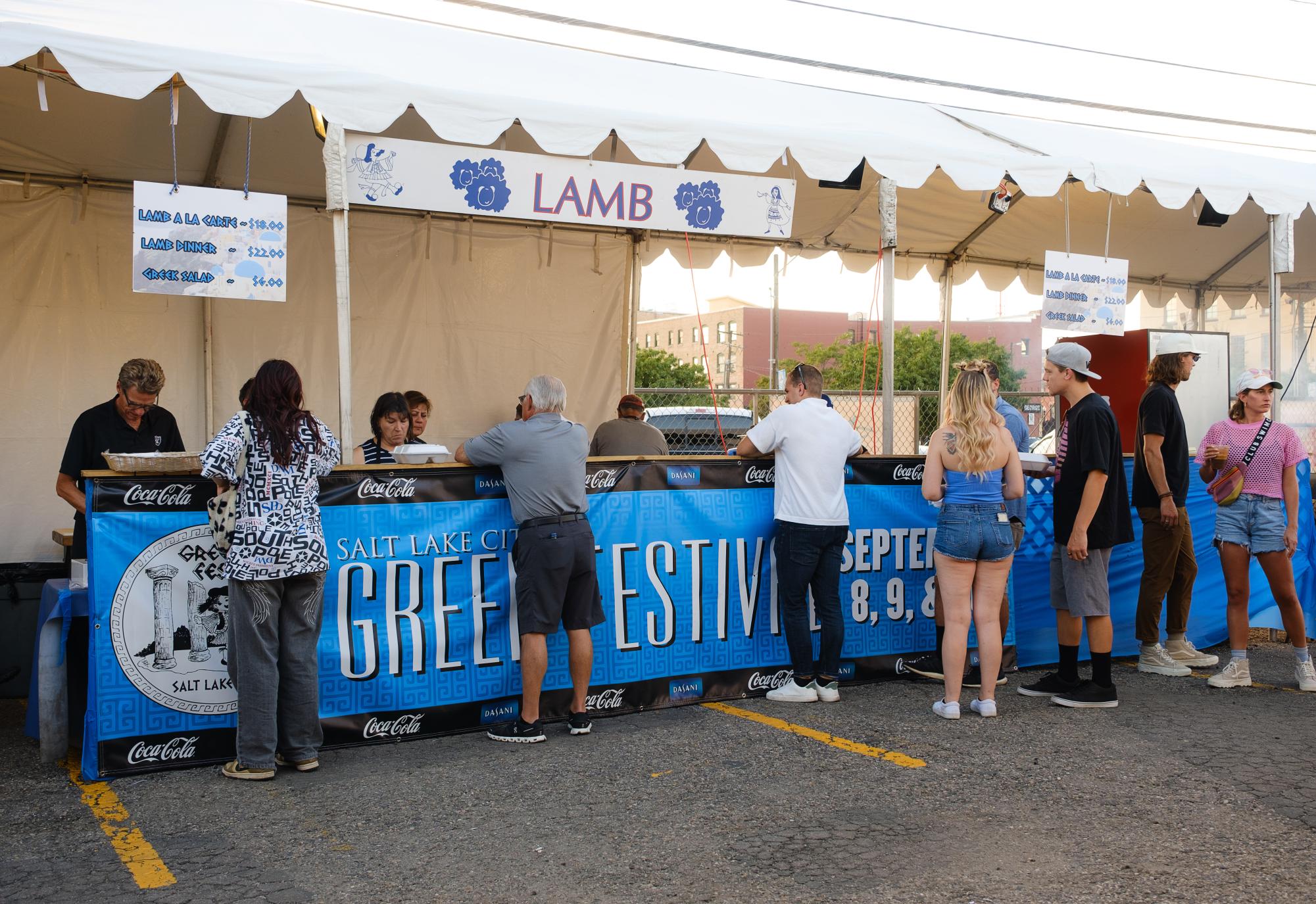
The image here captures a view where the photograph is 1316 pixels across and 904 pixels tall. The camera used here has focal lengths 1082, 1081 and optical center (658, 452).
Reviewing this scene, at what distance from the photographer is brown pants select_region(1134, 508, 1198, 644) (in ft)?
22.0

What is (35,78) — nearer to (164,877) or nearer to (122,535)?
(122,535)

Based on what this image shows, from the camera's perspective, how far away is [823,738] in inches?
205

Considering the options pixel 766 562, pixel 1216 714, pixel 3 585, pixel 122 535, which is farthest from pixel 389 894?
pixel 1216 714

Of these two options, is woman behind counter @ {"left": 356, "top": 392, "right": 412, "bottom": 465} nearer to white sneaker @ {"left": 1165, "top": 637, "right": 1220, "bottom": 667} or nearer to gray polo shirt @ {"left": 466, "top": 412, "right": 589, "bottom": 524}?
gray polo shirt @ {"left": 466, "top": 412, "right": 589, "bottom": 524}

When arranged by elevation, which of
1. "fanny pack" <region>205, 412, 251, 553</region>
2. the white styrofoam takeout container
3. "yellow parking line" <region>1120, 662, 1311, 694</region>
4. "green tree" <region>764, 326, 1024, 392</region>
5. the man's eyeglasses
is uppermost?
"green tree" <region>764, 326, 1024, 392</region>

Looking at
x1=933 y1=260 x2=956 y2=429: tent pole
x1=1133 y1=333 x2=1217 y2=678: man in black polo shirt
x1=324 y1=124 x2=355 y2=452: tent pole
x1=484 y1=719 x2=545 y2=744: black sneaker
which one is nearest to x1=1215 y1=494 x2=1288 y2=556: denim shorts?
x1=1133 y1=333 x2=1217 y2=678: man in black polo shirt

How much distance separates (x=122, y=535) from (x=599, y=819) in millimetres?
2370

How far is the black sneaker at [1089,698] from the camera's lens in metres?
5.80

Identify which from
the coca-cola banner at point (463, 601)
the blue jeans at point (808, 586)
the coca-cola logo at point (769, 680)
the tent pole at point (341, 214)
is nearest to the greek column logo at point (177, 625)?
the coca-cola banner at point (463, 601)

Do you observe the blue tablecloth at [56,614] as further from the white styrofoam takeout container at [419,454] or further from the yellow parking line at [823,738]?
the yellow parking line at [823,738]

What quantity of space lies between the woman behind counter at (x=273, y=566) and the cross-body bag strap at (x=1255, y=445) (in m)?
5.12

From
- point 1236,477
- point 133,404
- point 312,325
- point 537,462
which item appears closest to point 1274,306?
point 1236,477

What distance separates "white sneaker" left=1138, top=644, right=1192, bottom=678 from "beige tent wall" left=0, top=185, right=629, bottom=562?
509 centimetres

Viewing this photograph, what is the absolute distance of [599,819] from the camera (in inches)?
161
